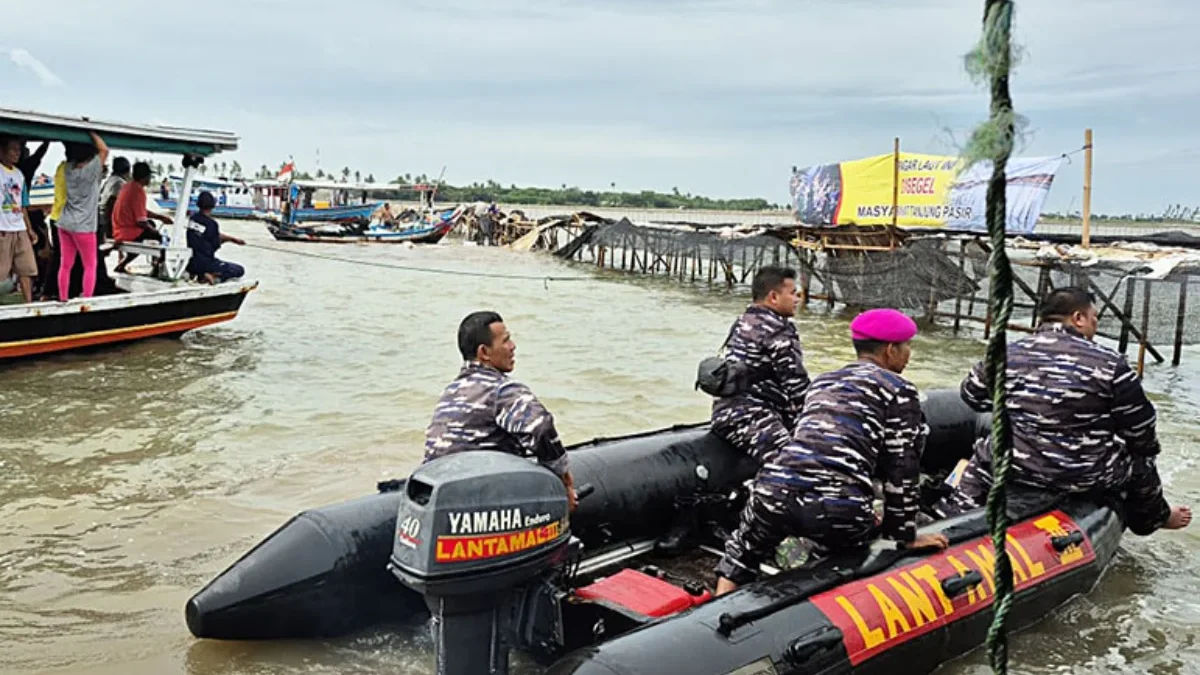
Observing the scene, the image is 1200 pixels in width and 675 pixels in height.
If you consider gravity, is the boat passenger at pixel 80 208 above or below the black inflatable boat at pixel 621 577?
above

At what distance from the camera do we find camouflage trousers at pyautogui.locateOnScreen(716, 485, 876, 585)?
11.9 feet

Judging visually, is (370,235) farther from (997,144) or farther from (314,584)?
(997,144)

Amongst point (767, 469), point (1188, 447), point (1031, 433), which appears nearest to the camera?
point (767, 469)

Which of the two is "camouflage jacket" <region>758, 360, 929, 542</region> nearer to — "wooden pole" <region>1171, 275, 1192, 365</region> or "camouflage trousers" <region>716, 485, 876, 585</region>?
"camouflage trousers" <region>716, 485, 876, 585</region>

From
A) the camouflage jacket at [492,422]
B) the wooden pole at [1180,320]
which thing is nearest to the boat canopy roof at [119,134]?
the camouflage jacket at [492,422]

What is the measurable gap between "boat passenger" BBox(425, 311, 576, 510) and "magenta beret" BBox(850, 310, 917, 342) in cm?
122

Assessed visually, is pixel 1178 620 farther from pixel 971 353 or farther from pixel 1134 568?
pixel 971 353

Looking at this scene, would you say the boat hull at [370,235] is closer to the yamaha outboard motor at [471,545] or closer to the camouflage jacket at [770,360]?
the camouflage jacket at [770,360]

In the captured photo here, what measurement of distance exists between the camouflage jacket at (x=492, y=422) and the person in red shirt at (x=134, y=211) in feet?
26.7

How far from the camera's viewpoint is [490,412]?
138 inches

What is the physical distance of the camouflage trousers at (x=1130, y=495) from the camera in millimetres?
4840

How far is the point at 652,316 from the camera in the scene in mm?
17422

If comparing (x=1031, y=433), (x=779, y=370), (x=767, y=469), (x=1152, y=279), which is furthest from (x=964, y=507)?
(x=1152, y=279)

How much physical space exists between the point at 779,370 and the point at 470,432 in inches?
83.0
